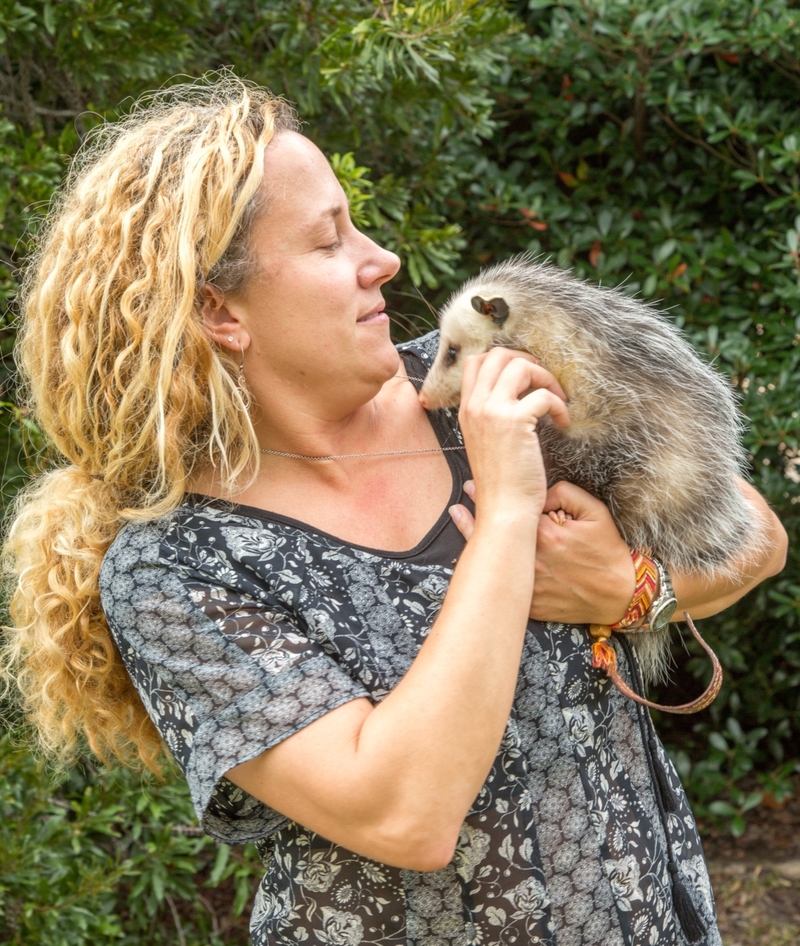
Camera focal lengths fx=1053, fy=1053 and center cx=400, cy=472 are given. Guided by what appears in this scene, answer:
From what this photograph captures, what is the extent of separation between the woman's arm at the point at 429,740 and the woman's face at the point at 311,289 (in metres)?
0.33

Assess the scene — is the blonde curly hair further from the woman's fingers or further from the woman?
the woman's fingers

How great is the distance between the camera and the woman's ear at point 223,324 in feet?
4.72

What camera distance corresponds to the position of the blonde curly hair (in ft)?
4.43

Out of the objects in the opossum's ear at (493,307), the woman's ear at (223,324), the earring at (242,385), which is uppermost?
the woman's ear at (223,324)

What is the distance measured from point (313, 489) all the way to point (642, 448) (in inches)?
24.4

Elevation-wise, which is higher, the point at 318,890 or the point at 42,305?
the point at 42,305

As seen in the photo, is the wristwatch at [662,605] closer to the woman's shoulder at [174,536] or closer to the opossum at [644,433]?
the opossum at [644,433]

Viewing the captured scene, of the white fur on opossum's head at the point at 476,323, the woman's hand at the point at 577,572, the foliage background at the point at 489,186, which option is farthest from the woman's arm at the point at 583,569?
the foliage background at the point at 489,186

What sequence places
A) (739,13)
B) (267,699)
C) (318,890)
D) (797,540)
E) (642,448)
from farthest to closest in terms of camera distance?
(797,540)
(739,13)
(642,448)
(318,890)
(267,699)

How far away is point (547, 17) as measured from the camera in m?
3.23

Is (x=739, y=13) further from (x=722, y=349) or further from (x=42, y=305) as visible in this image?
(x=42, y=305)

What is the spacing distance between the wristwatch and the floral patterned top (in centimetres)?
13

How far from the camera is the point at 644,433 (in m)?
1.78

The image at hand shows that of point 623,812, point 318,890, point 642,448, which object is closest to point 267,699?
point 318,890
